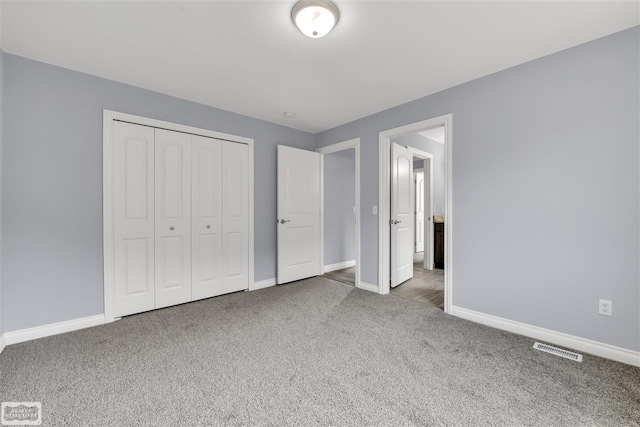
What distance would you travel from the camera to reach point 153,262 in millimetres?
2912

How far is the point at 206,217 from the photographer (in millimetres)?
3305

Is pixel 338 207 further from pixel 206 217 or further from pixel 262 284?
pixel 206 217

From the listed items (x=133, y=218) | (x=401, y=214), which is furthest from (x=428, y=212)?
(x=133, y=218)

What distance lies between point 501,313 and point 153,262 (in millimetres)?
3514

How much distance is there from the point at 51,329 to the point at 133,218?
113 cm

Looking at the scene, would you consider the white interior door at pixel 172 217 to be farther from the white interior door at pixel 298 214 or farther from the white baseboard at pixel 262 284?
the white interior door at pixel 298 214

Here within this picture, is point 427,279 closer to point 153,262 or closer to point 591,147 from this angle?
point 591,147

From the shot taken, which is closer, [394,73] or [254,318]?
[394,73]

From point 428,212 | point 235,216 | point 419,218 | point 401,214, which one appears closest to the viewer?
point 235,216

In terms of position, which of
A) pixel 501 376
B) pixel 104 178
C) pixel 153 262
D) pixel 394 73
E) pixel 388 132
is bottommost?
pixel 501 376

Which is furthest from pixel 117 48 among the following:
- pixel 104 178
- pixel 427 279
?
pixel 427 279

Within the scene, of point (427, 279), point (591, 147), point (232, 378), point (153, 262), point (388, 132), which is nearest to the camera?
point (232, 378)

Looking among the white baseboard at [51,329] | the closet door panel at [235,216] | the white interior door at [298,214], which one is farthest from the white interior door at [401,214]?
the white baseboard at [51,329]

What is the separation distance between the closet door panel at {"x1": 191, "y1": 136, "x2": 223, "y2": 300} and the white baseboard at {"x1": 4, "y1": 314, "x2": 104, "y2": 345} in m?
0.93
